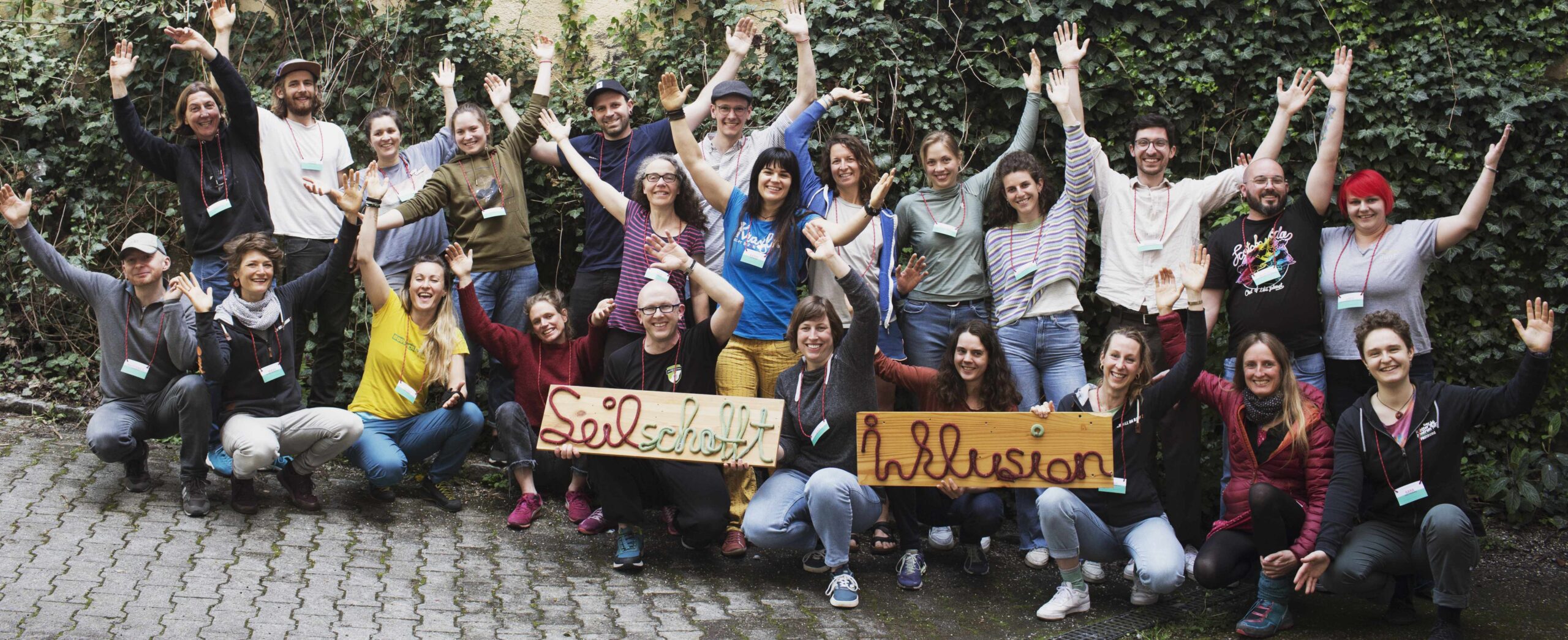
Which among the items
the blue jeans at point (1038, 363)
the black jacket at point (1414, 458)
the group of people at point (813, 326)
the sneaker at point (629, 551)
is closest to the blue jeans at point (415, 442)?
the group of people at point (813, 326)

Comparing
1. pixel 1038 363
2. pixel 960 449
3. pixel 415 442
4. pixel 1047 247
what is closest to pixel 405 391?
pixel 415 442

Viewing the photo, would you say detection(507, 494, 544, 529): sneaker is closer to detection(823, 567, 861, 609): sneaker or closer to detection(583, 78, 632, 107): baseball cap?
detection(823, 567, 861, 609): sneaker

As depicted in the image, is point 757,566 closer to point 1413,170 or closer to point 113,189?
point 1413,170

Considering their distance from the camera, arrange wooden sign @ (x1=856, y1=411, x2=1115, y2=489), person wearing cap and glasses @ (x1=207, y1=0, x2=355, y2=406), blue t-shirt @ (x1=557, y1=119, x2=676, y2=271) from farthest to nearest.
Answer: person wearing cap and glasses @ (x1=207, y1=0, x2=355, y2=406) → blue t-shirt @ (x1=557, y1=119, x2=676, y2=271) → wooden sign @ (x1=856, y1=411, x2=1115, y2=489)

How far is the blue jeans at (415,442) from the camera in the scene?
5.97 meters

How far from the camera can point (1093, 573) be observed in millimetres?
5594

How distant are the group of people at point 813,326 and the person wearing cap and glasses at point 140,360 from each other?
2 centimetres

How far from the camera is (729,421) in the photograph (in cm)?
542

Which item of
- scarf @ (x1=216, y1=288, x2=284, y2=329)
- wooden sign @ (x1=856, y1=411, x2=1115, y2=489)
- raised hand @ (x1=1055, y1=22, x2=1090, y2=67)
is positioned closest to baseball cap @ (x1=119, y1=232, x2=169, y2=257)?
scarf @ (x1=216, y1=288, x2=284, y2=329)

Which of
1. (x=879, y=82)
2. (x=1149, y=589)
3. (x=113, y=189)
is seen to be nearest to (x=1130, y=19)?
(x=879, y=82)

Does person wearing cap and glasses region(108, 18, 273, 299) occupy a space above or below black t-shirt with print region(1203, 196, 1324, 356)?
above

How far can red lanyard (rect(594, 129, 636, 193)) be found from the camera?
A: 6.64 m

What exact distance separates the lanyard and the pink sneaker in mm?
1299

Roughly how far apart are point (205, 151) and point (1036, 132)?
181 inches
